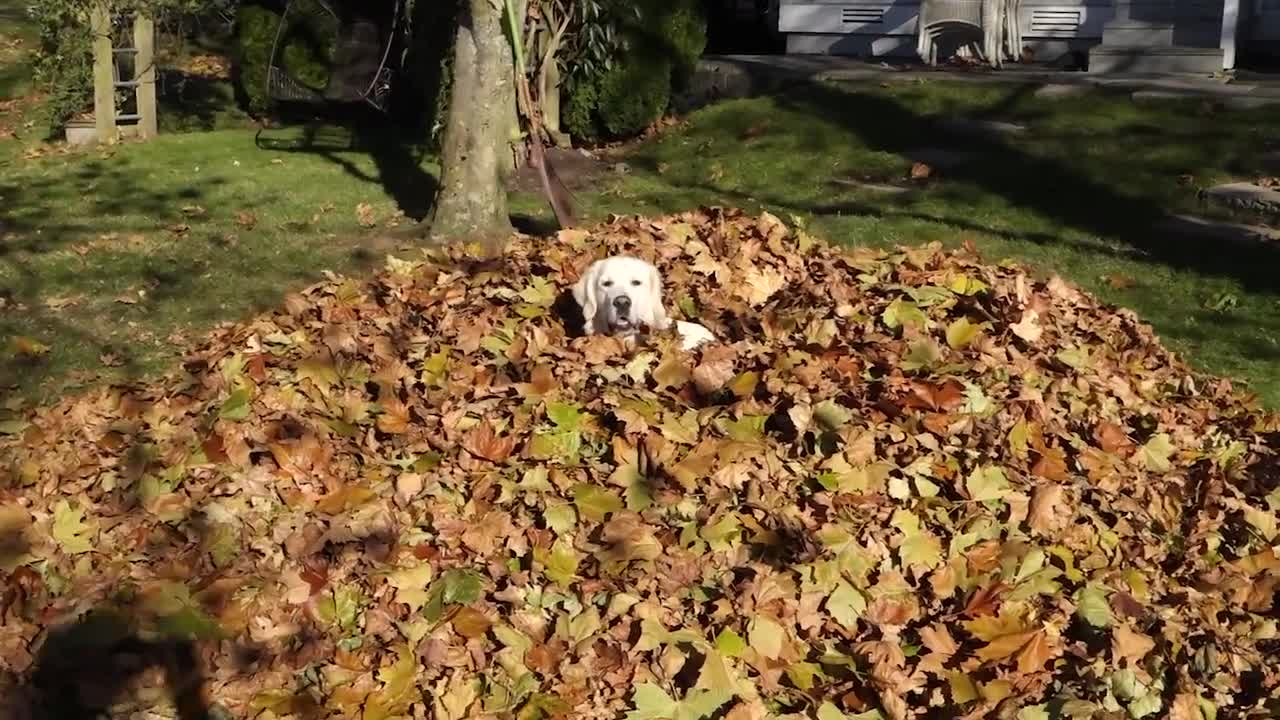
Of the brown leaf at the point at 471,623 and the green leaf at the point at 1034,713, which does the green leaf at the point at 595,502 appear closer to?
the brown leaf at the point at 471,623

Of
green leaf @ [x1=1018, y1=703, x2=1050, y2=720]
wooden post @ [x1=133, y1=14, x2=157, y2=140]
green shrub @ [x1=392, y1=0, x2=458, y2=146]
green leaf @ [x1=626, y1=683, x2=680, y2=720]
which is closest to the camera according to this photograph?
green leaf @ [x1=1018, y1=703, x2=1050, y2=720]

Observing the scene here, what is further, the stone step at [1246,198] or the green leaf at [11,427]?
the stone step at [1246,198]

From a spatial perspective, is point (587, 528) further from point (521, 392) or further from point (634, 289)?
point (634, 289)

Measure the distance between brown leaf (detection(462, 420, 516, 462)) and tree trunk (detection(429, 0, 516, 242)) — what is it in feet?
16.4

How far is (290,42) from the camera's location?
17.0 m

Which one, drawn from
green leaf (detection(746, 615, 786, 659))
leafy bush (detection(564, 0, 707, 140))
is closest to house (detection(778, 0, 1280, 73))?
leafy bush (detection(564, 0, 707, 140))

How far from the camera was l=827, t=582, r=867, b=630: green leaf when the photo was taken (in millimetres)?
4504

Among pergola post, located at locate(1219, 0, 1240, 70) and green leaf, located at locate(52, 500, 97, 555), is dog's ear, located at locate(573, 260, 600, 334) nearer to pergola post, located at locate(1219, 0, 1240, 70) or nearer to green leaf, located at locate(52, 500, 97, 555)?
green leaf, located at locate(52, 500, 97, 555)

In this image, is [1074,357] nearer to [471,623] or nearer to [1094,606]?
[1094,606]

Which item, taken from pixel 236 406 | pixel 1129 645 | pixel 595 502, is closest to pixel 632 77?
pixel 236 406

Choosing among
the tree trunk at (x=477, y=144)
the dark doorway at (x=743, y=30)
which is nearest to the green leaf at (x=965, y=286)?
the tree trunk at (x=477, y=144)

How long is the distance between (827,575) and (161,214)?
30.1 ft

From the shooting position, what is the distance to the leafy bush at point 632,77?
14.7m

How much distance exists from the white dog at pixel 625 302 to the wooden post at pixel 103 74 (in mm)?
10920
